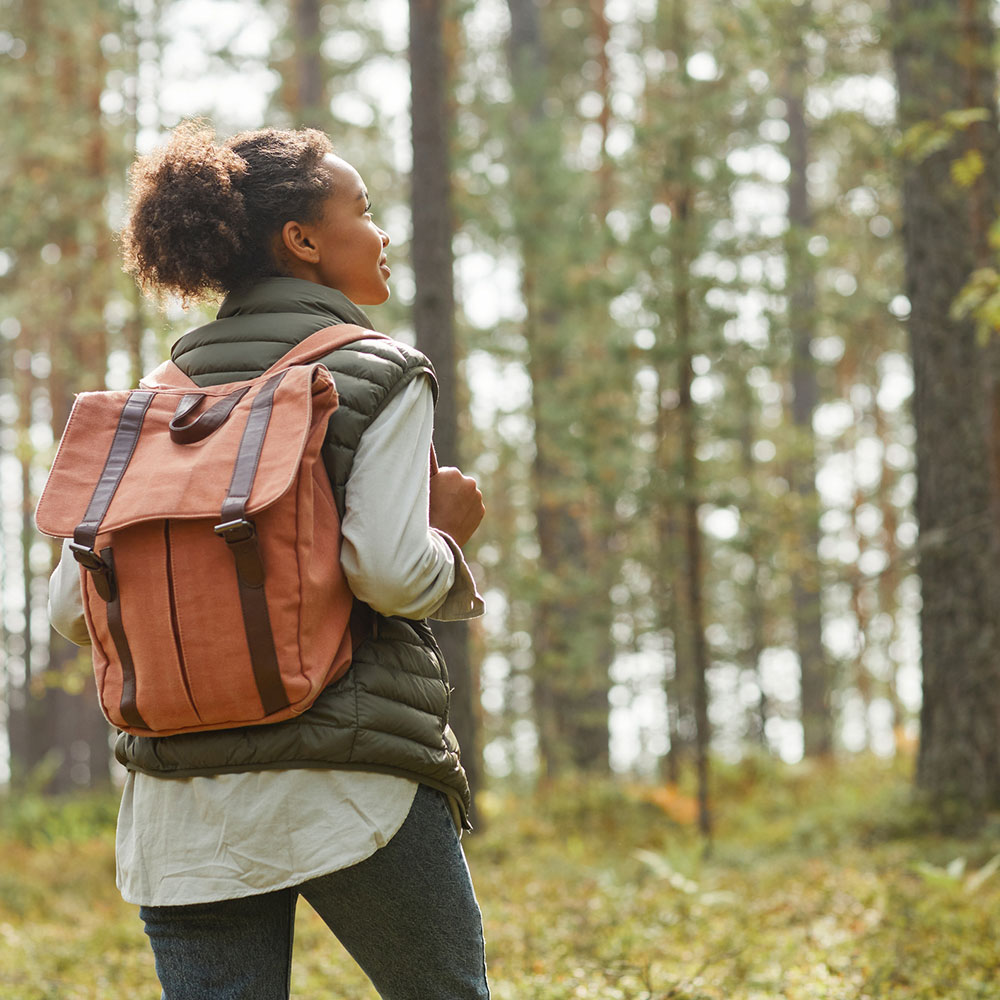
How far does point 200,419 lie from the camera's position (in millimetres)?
1979

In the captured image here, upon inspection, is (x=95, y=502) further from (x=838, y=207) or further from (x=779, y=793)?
(x=838, y=207)

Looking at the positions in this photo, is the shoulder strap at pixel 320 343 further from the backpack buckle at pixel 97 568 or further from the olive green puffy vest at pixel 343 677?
the backpack buckle at pixel 97 568

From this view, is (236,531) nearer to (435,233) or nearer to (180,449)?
(180,449)

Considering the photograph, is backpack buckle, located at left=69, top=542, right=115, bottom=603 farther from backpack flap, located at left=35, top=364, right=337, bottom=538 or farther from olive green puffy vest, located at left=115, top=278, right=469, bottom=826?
olive green puffy vest, located at left=115, top=278, right=469, bottom=826

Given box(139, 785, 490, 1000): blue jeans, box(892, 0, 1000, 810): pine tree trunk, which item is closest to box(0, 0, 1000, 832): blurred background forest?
box(892, 0, 1000, 810): pine tree trunk

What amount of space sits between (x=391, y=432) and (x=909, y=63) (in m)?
7.42

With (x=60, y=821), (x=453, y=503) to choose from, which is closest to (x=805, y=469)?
(x=60, y=821)

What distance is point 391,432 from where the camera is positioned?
6.37 ft

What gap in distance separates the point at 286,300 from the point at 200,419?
292 millimetres

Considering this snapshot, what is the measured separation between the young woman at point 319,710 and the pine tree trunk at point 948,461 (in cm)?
643

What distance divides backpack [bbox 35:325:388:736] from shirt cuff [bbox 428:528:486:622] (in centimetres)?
24

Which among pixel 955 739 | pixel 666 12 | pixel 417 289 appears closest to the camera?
pixel 955 739

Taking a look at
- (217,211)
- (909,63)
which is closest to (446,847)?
(217,211)

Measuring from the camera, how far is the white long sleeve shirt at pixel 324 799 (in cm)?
186
